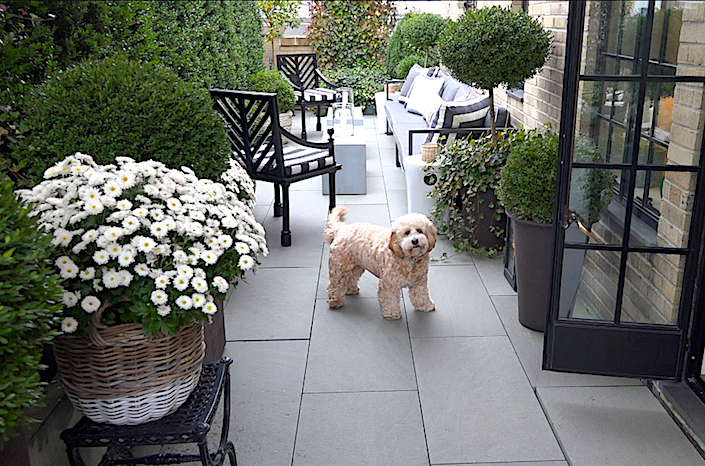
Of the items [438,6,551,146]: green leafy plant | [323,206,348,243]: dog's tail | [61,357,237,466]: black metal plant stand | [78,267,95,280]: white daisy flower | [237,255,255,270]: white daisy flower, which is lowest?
[61,357,237,466]: black metal plant stand

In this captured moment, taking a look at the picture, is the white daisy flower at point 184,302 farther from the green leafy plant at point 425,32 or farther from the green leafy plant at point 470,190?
the green leafy plant at point 425,32

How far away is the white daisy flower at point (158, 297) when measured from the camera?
1781mm

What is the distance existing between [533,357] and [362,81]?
29.2ft

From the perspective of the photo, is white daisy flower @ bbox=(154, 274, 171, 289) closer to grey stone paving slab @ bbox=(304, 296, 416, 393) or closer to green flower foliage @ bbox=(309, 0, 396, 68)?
grey stone paving slab @ bbox=(304, 296, 416, 393)

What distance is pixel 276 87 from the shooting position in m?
8.41

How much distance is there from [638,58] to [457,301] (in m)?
1.82

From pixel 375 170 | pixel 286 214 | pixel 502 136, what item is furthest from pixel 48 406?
pixel 375 170

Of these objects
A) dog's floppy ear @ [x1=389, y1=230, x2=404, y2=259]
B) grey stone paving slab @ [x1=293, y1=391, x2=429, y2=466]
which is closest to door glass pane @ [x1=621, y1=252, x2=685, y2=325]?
grey stone paving slab @ [x1=293, y1=391, x2=429, y2=466]

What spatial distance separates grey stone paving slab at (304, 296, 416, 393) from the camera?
308 cm

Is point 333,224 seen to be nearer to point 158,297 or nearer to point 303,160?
point 303,160

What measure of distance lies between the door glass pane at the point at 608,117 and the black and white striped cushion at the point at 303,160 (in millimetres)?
2701

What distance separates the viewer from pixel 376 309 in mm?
3889

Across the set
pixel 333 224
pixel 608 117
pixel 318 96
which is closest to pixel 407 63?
pixel 318 96

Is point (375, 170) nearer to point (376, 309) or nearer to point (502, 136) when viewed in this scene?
point (502, 136)
